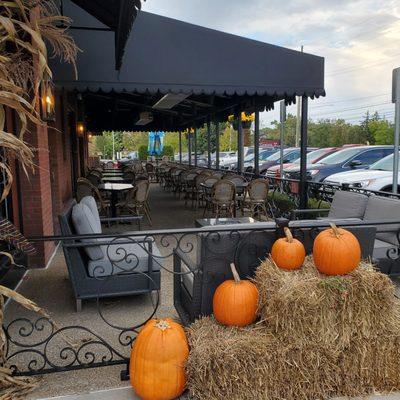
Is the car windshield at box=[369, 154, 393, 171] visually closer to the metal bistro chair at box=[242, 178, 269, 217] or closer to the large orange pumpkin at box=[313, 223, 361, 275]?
the metal bistro chair at box=[242, 178, 269, 217]

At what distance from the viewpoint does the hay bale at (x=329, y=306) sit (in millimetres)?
2535

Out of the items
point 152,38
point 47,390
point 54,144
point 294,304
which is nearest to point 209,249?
point 294,304

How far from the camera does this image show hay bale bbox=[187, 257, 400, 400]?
2498mm

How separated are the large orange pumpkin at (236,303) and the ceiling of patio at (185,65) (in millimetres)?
4273

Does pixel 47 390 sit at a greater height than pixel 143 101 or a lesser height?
lesser

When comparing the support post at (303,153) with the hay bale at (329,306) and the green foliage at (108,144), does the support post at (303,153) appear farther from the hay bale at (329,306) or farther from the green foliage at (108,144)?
the green foliage at (108,144)

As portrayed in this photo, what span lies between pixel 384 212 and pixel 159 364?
375cm

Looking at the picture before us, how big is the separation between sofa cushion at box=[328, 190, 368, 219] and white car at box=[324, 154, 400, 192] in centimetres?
237

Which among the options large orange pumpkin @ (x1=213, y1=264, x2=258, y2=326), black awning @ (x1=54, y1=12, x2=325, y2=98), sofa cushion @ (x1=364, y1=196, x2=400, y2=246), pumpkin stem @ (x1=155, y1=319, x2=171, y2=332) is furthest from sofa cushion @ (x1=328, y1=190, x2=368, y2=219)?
pumpkin stem @ (x1=155, y1=319, x2=171, y2=332)

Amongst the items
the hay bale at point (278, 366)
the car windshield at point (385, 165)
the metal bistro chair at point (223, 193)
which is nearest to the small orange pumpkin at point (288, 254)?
the hay bale at point (278, 366)

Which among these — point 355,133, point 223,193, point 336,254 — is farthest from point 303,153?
point 355,133

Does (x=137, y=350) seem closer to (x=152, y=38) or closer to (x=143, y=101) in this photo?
(x=152, y=38)

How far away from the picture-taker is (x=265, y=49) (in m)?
6.64

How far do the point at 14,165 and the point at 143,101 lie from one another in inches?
318
